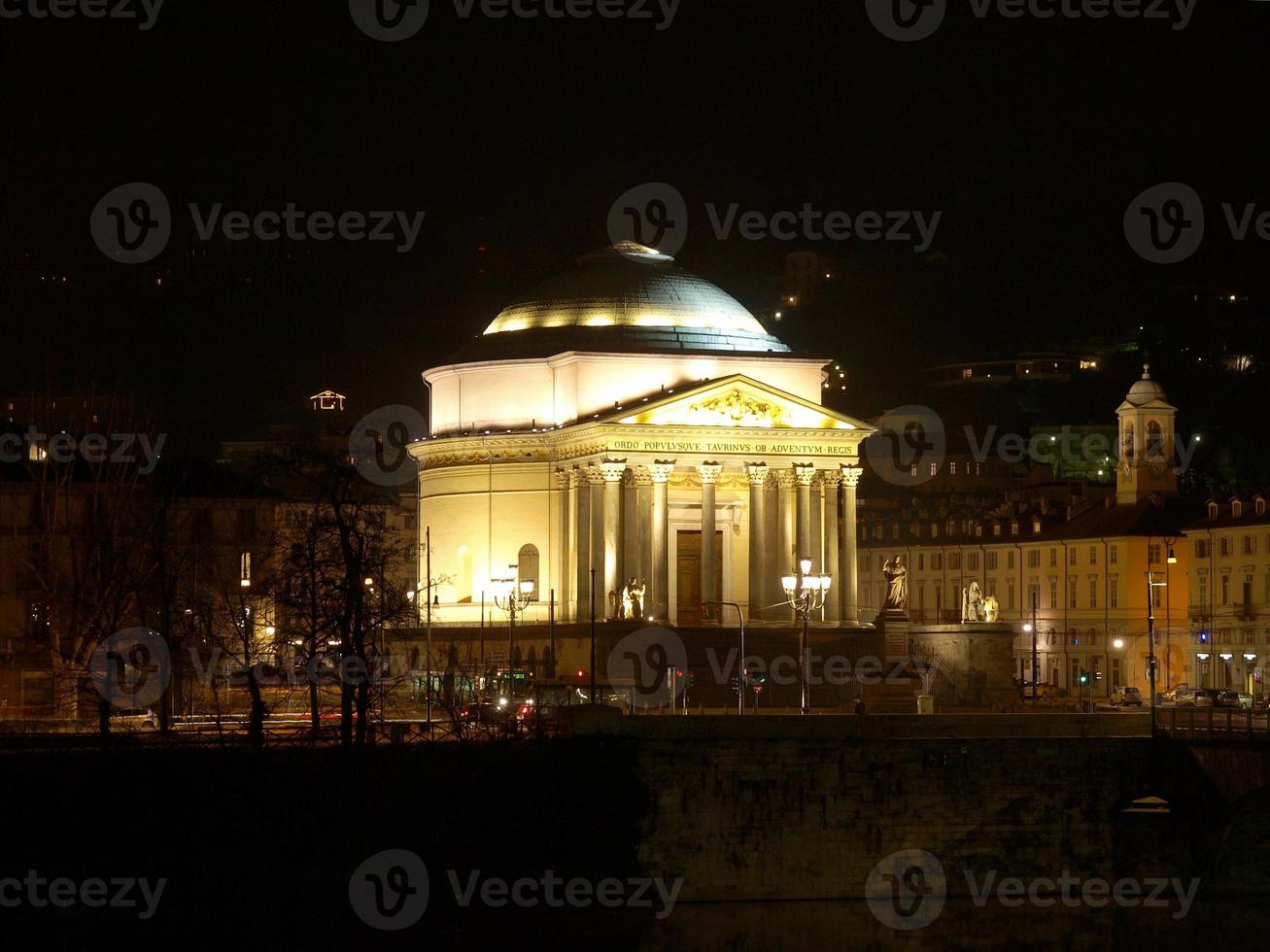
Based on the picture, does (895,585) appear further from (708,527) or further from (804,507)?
(708,527)

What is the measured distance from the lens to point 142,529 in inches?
3593

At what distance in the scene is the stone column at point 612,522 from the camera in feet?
341

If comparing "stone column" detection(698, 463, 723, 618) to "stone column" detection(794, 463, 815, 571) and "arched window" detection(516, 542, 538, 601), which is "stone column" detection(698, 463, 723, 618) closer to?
"stone column" detection(794, 463, 815, 571)

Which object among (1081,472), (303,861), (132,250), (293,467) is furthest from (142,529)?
(1081,472)

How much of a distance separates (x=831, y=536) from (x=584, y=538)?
1070 cm

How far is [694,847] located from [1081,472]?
12740 cm

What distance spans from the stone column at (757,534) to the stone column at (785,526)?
789mm

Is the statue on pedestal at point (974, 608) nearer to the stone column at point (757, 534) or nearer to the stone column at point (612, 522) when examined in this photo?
the stone column at point (757, 534)

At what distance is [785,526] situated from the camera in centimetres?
10600

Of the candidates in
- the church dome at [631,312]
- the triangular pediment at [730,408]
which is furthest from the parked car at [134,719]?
the church dome at [631,312]

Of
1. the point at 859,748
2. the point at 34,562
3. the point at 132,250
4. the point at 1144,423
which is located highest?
the point at 132,250

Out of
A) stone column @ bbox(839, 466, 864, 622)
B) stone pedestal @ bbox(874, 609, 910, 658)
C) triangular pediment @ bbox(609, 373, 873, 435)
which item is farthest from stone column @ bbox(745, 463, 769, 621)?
stone pedestal @ bbox(874, 609, 910, 658)

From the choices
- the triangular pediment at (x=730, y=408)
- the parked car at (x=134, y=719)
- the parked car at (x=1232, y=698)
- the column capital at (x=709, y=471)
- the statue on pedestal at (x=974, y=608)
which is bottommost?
the parked car at (x=1232, y=698)

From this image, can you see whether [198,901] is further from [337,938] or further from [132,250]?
[132,250]
